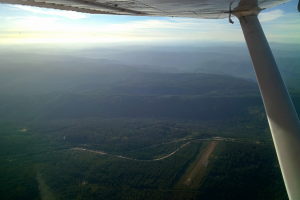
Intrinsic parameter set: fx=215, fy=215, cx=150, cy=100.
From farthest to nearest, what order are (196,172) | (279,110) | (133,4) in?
(196,172), (133,4), (279,110)

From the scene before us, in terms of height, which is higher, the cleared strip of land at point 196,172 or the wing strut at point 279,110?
the wing strut at point 279,110

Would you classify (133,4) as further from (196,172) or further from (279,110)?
(196,172)

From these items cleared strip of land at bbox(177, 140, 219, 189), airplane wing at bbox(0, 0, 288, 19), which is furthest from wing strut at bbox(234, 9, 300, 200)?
cleared strip of land at bbox(177, 140, 219, 189)

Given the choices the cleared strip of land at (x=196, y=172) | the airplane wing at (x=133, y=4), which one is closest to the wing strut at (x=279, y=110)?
the airplane wing at (x=133, y=4)

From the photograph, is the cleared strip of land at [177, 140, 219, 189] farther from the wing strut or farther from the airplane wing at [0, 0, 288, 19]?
the airplane wing at [0, 0, 288, 19]

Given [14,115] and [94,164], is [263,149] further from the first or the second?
[14,115]

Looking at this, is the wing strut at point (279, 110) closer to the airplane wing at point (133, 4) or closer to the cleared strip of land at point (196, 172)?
the airplane wing at point (133, 4)

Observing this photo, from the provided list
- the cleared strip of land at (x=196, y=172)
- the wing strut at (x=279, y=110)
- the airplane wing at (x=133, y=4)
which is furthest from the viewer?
the cleared strip of land at (x=196, y=172)

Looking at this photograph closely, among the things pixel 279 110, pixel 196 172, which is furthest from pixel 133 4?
pixel 196 172

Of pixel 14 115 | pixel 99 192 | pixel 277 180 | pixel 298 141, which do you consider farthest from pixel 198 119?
pixel 298 141
